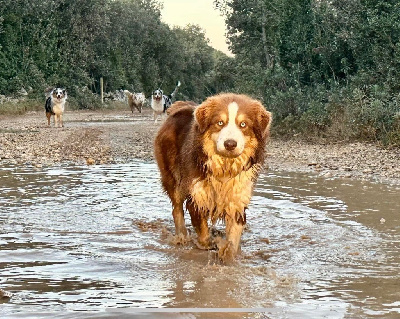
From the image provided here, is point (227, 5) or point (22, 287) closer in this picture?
point (22, 287)

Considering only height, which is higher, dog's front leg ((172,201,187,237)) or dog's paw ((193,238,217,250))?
dog's front leg ((172,201,187,237))

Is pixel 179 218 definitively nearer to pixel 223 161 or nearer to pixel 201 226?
pixel 201 226

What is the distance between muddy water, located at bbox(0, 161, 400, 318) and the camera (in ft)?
13.9

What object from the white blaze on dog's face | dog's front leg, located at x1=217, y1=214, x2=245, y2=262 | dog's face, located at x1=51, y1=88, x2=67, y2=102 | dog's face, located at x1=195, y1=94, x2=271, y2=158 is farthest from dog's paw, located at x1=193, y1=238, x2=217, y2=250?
dog's face, located at x1=51, y1=88, x2=67, y2=102

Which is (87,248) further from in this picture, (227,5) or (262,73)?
(227,5)

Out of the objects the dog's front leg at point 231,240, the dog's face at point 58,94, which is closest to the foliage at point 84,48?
the dog's face at point 58,94

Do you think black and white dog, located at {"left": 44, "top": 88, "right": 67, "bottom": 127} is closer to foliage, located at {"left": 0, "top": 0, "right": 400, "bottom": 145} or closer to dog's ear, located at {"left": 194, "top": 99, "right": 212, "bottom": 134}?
foliage, located at {"left": 0, "top": 0, "right": 400, "bottom": 145}

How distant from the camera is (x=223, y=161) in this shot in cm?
561

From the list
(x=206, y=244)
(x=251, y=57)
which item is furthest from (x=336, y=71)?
(x=251, y=57)

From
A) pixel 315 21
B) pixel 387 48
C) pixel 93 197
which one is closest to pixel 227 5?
pixel 315 21

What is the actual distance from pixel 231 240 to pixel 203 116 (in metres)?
1.14

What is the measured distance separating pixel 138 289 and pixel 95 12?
145ft

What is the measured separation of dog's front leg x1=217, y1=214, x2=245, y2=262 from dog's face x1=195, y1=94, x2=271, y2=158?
2.48ft

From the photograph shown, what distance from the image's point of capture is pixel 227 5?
110 feet
